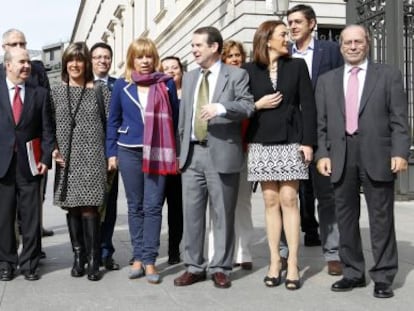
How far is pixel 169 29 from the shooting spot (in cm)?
2298

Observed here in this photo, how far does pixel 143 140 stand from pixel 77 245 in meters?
1.07

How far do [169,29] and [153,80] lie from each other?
59.8 feet

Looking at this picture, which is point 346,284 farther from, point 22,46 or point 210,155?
point 22,46

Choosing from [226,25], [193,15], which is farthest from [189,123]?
[193,15]

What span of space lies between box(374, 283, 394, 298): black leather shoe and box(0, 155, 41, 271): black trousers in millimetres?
2731

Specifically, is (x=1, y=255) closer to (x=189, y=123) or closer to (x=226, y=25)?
(x=189, y=123)

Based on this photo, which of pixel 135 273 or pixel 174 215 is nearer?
pixel 135 273

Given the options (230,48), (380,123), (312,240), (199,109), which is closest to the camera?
(380,123)

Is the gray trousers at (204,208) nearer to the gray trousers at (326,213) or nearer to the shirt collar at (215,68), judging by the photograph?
the shirt collar at (215,68)

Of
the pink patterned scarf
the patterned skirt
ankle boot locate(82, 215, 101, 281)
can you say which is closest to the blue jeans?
the pink patterned scarf

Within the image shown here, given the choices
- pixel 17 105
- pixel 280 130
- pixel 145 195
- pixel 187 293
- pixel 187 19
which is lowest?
pixel 187 293

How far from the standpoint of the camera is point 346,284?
15.8ft

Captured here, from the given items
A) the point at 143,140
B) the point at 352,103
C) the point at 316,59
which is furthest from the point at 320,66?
the point at 143,140

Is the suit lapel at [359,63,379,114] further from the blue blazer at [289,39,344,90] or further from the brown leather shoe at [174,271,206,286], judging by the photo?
the brown leather shoe at [174,271,206,286]
